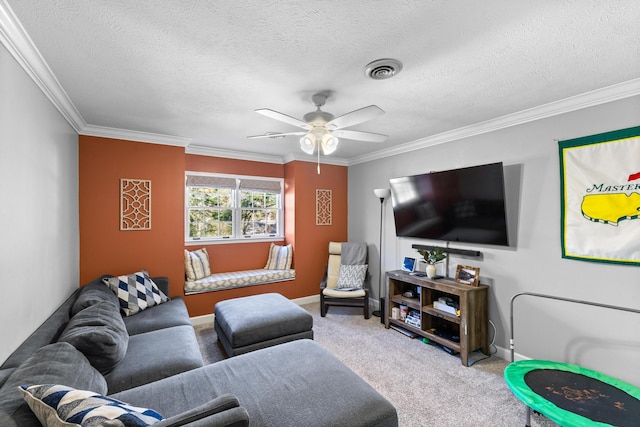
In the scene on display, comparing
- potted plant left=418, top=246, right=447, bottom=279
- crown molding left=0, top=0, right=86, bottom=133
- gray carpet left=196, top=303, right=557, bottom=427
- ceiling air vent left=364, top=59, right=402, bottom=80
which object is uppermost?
ceiling air vent left=364, top=59, right=402, bottom=80

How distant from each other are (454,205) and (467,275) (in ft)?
2.66

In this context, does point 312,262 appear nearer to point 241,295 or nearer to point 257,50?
point 241,295

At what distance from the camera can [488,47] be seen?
66.4 inches

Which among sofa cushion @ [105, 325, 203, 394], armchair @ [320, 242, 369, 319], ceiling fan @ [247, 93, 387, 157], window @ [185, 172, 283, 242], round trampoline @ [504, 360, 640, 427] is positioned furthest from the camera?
window @ [185, 172, 283, 242]

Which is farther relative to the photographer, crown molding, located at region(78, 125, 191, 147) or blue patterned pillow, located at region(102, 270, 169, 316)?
crown molding, located at region(78, 125, 191, 147)

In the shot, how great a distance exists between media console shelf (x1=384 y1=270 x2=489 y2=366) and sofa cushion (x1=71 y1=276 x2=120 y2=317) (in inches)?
123

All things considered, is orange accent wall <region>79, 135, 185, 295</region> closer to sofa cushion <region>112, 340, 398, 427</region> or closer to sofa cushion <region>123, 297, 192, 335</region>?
sofa cushion <region>123, 297, 192, 335</region>

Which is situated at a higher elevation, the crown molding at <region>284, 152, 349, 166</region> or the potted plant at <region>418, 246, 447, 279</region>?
the crown molding at <region>284, 152, 349, 166</region>

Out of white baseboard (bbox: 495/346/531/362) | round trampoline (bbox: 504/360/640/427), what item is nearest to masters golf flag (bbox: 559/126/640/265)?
round trampoline (bbox: 504/360/640/427)

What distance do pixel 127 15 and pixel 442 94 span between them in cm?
223

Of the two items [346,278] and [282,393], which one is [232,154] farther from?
[282,393]

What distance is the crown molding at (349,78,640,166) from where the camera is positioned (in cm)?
218

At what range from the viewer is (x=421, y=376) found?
262cm

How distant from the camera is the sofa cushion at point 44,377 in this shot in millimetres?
995
